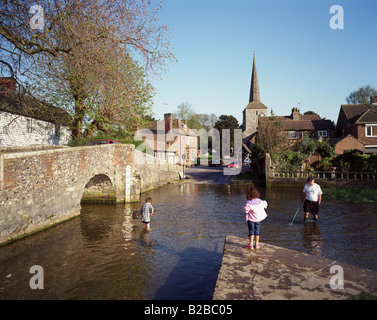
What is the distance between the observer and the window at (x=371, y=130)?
126 feet

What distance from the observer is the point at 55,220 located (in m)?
11.9

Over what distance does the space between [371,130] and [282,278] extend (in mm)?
41409

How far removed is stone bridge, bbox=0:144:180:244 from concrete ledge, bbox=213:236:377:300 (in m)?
7.19

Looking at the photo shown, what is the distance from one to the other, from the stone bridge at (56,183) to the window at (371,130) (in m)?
35.7

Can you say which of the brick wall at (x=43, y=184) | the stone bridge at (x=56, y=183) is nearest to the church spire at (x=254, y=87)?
the stone bridge at (x=56, y=183)

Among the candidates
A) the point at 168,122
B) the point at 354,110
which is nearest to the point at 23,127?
the point at 168,122

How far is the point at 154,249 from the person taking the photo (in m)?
9.00

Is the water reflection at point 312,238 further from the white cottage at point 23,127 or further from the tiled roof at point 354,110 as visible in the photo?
the tiled roof at point 354,110

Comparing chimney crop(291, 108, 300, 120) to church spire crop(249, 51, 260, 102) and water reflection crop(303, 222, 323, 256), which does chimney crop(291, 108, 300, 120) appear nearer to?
church spire crop(249, 51, 260, 102)

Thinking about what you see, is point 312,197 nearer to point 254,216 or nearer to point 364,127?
point 254,216

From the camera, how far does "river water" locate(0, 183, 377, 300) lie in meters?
6.37

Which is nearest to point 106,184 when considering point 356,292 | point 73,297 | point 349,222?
point 73,297

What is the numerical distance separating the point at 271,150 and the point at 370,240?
21174mm

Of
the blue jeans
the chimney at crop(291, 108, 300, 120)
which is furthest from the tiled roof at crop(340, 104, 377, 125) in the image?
the blue jeans
